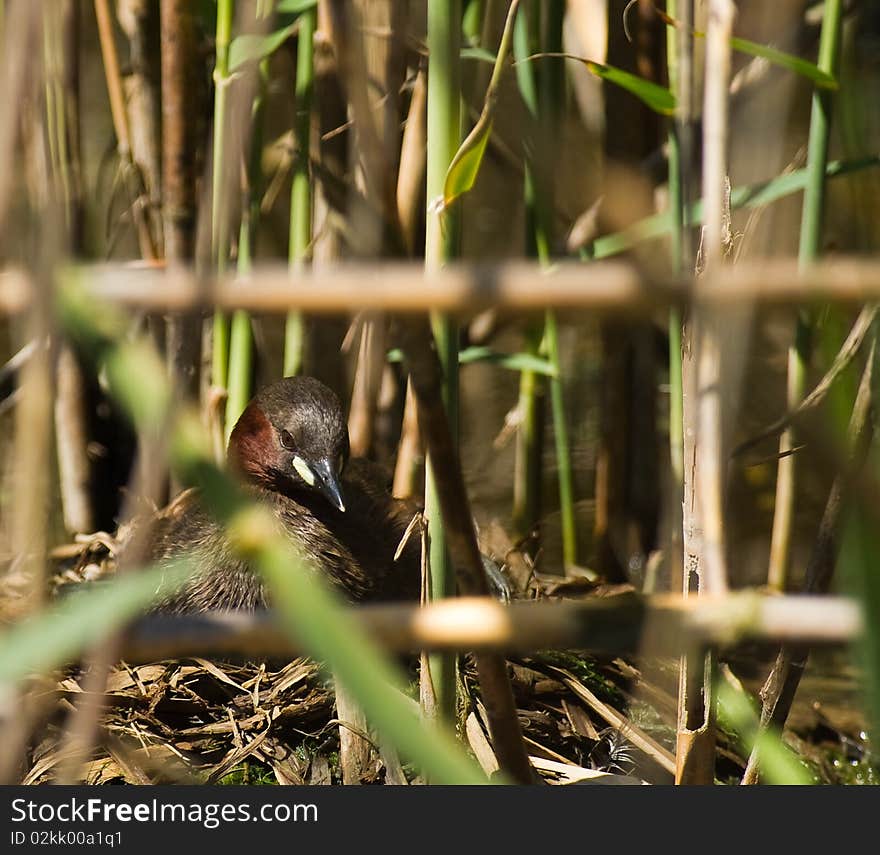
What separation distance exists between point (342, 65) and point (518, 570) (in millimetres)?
2290

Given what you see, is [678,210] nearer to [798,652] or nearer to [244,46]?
[798,652]

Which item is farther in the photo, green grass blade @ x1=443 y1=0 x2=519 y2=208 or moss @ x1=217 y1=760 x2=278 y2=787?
moss @ x1=217 y1=760 x2=278 y2=787

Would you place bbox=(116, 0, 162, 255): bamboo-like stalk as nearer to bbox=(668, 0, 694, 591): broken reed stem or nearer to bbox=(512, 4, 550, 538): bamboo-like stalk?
bbox=(512, 4, 550, 538): bamboo-like stalk

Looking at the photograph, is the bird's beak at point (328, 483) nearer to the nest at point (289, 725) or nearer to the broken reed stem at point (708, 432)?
the nest at point (289, 725)

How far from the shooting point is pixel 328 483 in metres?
3.10

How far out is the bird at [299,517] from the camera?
10.2 ft

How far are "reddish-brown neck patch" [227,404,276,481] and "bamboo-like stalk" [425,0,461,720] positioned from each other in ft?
4.12

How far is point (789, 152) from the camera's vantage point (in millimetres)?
4434

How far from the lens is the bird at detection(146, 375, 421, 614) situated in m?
3.10

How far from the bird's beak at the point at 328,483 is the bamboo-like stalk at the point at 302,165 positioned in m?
0.40

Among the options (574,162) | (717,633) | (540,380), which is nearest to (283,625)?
(717,633)

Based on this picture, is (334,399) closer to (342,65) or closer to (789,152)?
(342,65)

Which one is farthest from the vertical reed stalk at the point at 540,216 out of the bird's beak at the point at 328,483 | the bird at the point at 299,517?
the bird's beak at the point at 328,483

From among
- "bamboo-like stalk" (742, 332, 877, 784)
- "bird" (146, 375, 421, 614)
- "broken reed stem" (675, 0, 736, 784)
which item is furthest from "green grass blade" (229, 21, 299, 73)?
"bamboo-like stalk" (742, 332, 877, 784)
